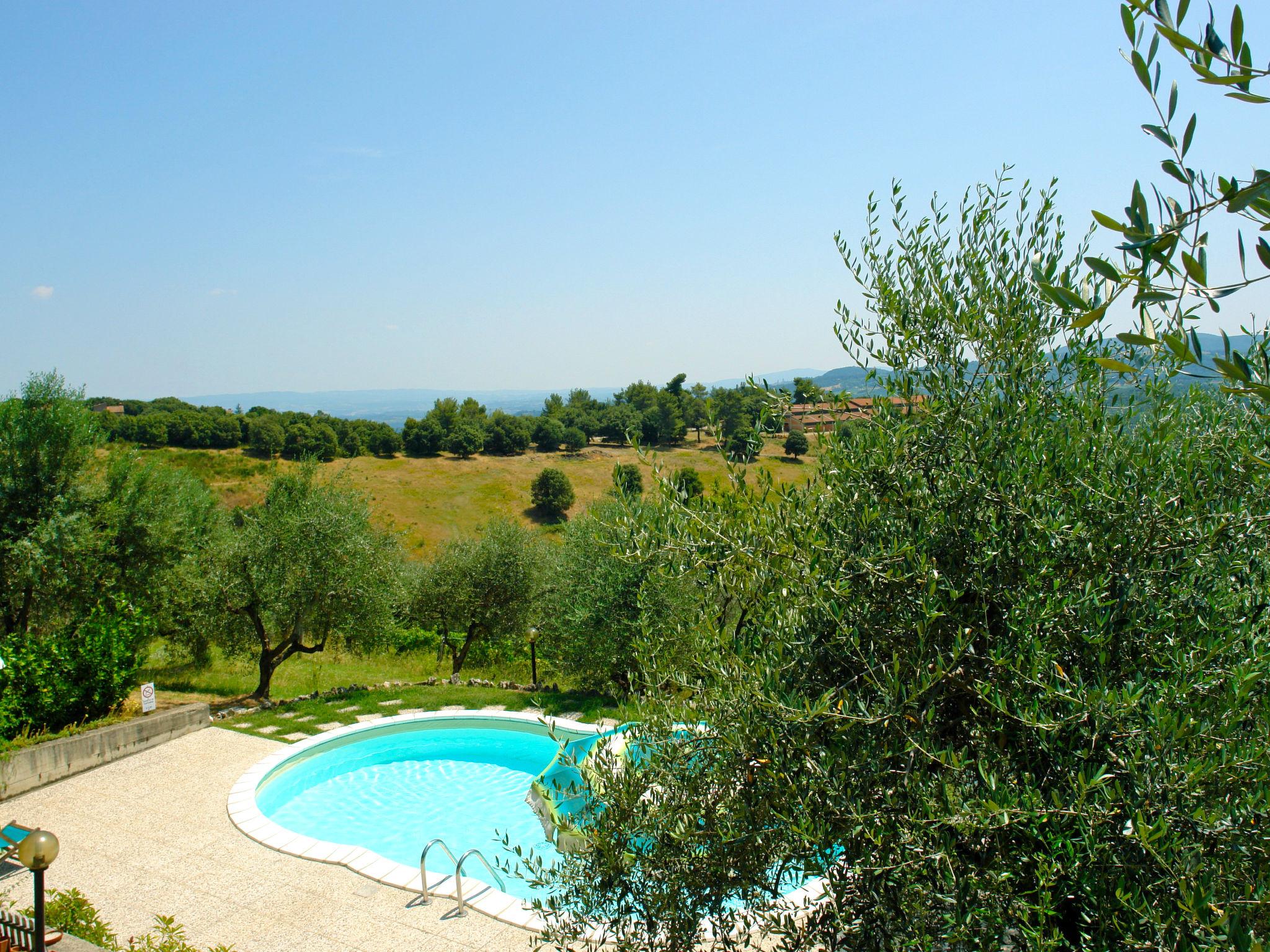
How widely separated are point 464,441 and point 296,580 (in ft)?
201

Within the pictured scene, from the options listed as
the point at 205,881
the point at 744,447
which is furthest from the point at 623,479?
the point at 205,881

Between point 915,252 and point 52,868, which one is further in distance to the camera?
point 52,868

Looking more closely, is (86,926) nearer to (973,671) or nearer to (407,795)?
(407,795)

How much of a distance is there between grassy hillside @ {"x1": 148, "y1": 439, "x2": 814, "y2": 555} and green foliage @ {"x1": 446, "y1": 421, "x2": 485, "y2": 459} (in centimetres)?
158

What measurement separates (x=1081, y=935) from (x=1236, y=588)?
6.07ft

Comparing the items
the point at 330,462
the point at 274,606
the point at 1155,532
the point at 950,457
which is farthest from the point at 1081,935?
the point at 330,462

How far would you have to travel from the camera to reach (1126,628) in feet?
11.1

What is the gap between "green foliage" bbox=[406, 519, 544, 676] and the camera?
71.7ft

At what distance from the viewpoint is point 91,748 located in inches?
512

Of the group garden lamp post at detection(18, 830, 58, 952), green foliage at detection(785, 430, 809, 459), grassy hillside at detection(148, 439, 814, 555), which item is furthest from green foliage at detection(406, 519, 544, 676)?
grassy hillside at detection(148, 439, 814, 555)

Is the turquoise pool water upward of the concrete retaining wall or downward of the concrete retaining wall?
downward

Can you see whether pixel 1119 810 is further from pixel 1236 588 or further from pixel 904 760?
pixel 1236 588

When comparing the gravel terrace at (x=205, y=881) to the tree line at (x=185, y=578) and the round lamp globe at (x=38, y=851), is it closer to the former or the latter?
the tree line at (x=185, y=578)

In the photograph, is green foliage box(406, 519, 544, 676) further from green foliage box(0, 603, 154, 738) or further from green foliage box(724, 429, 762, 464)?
green foliage box(724, 429, 762, 464)
